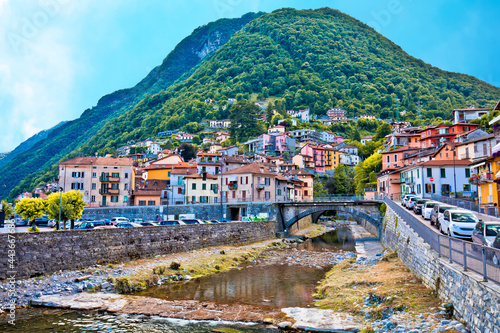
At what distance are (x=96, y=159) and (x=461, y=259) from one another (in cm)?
7275

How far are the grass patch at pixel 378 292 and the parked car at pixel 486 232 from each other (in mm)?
3510

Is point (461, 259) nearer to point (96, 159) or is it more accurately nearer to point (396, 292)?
point (396, 292)

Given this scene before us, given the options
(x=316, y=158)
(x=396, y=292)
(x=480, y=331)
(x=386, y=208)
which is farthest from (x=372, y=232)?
(x=316, y=158)

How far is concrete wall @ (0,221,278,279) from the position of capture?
22922 millimetres

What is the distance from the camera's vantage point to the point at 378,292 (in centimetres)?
1852

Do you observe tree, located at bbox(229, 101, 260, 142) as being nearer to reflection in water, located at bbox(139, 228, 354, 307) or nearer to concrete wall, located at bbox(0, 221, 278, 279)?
concrete wall, located at bbox(0, 221, 278, 279)

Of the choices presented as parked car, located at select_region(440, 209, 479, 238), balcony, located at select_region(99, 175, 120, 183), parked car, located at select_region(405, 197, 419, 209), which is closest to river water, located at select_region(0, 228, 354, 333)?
parked car, located at select_region(440, 209, 479, 238)

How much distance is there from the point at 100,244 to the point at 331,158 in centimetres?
12609

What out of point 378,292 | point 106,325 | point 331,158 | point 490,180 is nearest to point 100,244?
point 106,325

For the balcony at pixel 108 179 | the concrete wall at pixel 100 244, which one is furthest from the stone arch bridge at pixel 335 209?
the balcony at pixel 108 179

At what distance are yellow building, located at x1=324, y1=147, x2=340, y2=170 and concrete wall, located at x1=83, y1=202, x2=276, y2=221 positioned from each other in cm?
9059

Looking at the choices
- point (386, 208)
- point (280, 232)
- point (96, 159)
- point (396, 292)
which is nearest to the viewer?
point (396, 292)

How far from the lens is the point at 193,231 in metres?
39.9

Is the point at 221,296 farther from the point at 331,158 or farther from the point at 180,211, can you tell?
the point at 331,158
